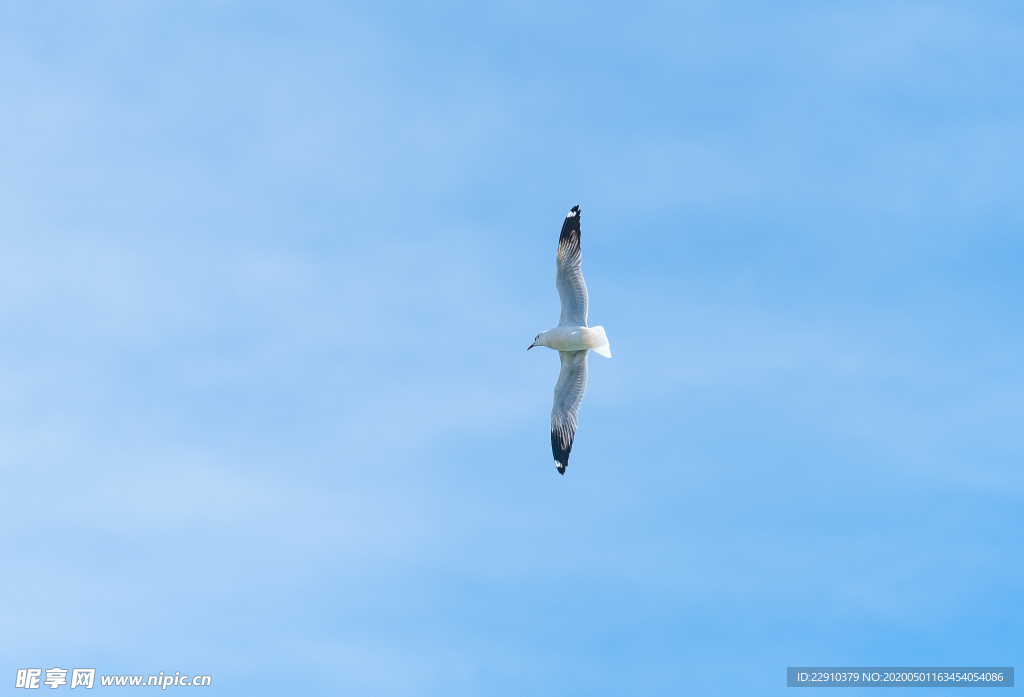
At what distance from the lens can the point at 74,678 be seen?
35.3 metres

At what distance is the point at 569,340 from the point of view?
1359 inches

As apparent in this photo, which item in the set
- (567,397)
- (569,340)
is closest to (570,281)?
(569,340)

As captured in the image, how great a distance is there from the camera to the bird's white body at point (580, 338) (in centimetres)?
3428

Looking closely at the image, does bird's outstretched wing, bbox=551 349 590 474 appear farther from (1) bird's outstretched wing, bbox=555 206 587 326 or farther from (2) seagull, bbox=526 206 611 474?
(1) bird's outstretched wing, bbox=555 206 587 326

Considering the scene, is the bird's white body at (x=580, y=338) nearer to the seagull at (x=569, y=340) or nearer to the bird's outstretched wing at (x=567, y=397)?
the seagull at (x=569, y=340)

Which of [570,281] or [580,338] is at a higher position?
[570,281]

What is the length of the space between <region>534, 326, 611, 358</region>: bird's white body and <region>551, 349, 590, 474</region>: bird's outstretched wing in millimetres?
992

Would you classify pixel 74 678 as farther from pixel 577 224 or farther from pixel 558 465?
pixel 577 224

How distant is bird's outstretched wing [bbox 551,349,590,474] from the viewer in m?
35.8

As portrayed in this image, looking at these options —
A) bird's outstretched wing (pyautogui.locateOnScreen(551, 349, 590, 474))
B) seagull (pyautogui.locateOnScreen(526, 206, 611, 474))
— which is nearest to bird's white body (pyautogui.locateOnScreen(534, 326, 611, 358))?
seagull (pyautogui.locateOnScreen(526, 206, 611, 474))

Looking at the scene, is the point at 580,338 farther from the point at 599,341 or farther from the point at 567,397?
the point at 567,397

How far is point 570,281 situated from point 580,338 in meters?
1.76

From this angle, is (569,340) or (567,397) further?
(567,397)

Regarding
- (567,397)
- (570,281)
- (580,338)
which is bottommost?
(567,397)
